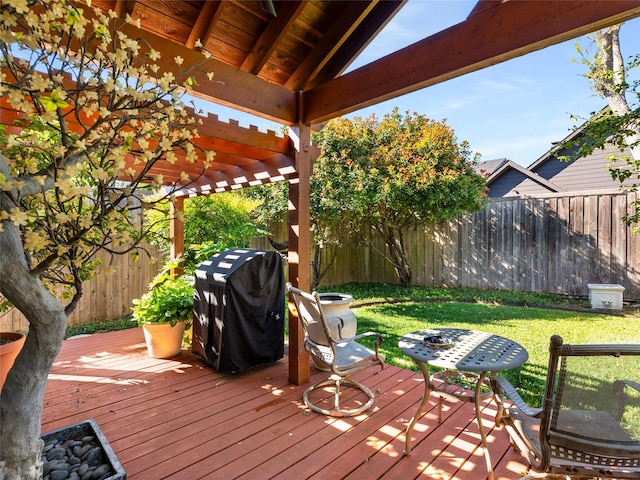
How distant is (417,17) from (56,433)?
11.6 feet

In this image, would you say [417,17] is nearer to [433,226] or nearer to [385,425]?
[385,425]

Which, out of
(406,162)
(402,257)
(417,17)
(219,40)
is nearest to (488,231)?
(402,257)

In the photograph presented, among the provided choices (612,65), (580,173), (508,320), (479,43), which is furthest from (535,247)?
(479,43)

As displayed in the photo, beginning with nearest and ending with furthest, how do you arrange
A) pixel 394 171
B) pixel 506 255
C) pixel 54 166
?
pixel 54 166, pixel 394 171, pixel 506 255

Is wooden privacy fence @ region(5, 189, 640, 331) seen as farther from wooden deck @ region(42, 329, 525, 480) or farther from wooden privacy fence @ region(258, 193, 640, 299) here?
wooden deck @ region(42, 329, 525, 480)

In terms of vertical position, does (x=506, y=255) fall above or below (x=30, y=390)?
above

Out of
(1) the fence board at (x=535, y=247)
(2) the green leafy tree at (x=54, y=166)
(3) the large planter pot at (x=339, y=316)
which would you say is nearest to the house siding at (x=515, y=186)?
(1) the fence board at (x=535, y=247)

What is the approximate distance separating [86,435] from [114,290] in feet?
13.3

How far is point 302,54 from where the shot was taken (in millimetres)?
2939

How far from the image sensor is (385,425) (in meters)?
2.44

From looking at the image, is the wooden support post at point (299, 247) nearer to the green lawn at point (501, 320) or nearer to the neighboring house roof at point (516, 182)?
the green lawn at point (501, 320)

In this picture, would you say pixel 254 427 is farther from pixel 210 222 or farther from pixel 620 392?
pixel 210 222

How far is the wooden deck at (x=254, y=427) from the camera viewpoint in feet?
6.50

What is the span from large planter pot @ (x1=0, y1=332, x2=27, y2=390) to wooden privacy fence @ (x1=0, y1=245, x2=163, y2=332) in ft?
7.87
